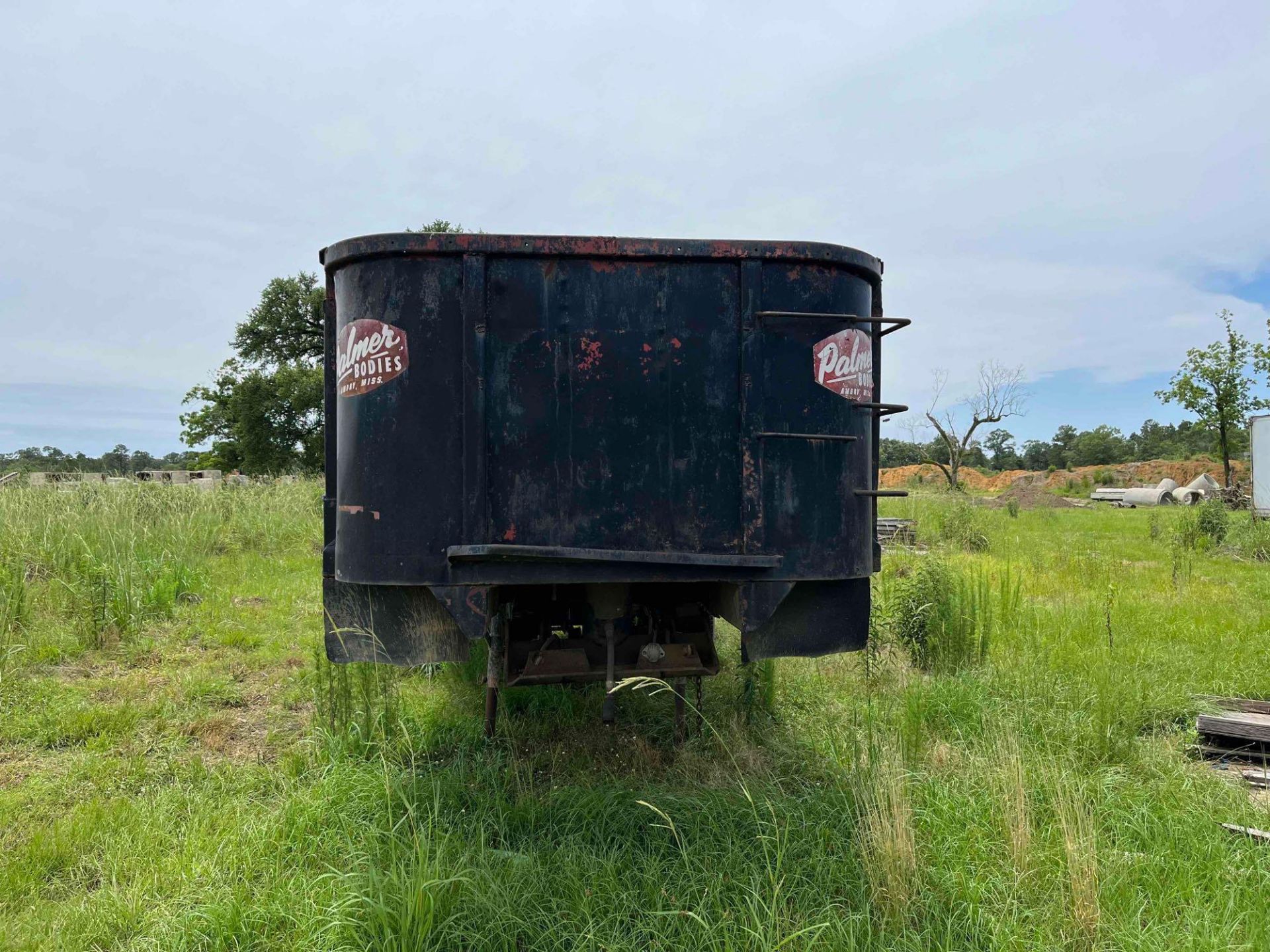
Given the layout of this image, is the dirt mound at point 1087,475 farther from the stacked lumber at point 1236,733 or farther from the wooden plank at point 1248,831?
the wooden plank at point 1248,831

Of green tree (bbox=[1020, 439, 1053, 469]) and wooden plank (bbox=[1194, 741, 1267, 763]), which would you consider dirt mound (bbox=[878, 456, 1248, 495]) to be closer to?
green tree (bbox=[1020, 439, 1053, 469])

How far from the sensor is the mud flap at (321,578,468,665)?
327 cm

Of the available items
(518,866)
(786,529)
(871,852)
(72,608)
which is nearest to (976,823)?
(871,852)

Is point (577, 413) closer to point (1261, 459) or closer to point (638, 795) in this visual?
point (638, 795)

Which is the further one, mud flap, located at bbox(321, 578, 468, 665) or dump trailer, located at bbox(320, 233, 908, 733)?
mud flap, located at bbox(321, 578, 468, 665)

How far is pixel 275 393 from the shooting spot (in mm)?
35250

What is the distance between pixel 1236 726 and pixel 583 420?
13.5 ft

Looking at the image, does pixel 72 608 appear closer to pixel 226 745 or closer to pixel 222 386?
pixel 226 745

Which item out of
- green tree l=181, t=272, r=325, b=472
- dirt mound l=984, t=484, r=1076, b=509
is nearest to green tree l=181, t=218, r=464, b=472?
green tree l=181, t=272, r=325, b=472

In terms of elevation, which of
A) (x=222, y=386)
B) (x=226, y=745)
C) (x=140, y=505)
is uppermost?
(x=222, y=386)

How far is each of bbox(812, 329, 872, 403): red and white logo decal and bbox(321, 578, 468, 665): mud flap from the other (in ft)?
6.04

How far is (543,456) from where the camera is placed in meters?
3.06

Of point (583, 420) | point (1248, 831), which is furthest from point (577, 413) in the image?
point (1248, 831)

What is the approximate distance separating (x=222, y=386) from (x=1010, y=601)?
124 feet
